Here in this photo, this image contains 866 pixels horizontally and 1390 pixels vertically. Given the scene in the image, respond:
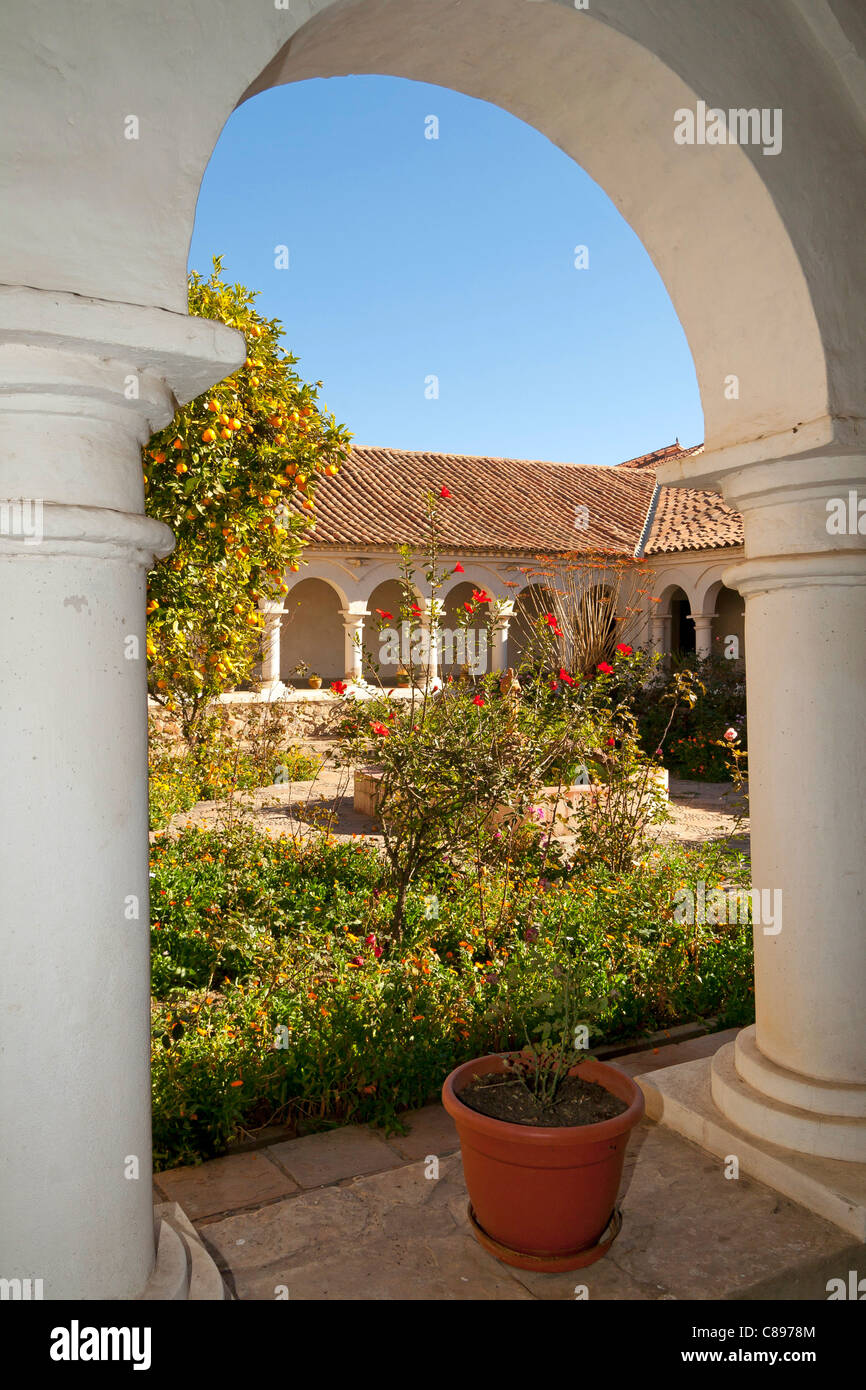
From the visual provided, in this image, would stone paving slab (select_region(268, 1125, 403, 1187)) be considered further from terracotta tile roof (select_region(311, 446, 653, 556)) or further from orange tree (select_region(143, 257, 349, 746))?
terracotta tile roof (select_region(311, 446, 653, 556))

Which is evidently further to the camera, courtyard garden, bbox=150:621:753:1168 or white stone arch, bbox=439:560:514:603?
white stone arch, bbox=439:560:514:603

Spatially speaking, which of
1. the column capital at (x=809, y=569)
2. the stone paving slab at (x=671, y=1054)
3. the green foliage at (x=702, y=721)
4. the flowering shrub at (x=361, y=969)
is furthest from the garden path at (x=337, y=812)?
the column capital at (x=809, y=569)

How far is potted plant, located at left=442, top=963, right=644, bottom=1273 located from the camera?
2.35 m

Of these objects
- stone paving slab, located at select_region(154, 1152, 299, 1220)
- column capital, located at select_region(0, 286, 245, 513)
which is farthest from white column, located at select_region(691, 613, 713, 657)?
column capital, located at select_region(0, 286, 245, 513)

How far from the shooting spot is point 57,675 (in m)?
1.82

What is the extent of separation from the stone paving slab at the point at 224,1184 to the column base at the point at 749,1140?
1248 mm

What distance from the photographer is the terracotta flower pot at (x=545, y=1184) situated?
233 cm

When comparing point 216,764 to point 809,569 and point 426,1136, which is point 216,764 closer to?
point 426,1136

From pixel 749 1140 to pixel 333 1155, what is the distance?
4.47ft

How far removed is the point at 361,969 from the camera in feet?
15.2

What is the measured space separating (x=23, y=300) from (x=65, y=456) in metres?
0.27

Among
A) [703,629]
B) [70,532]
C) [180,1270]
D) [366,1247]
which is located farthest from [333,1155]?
[703,629]

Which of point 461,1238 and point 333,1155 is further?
point 333,1155
